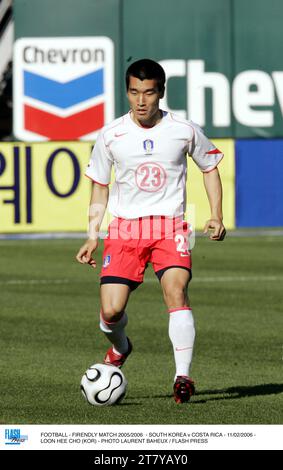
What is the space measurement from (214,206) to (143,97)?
916 millimetres

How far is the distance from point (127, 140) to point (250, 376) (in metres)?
2.33

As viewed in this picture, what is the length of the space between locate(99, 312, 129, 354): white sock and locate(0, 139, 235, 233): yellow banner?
14.7 meters

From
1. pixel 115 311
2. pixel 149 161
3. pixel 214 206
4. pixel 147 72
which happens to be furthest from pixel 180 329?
pixel 147 72

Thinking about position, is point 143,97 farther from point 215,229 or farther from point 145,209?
point 215,229

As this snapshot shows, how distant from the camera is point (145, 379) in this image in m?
10.8

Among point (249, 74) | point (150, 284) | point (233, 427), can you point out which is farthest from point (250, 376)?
point (249, 74)

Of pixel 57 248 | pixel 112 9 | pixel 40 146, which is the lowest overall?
pixel 57 248

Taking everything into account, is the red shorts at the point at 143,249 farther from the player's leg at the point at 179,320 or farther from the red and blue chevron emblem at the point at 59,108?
the red and blue chevron emblem at the point at 59,108

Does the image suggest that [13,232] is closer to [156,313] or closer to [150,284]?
[150,284]

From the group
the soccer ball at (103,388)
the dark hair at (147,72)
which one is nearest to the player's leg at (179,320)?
the soccer ball at (103,388)

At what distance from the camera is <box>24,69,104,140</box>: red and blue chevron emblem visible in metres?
25.1

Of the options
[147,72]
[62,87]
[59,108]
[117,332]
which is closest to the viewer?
[147,72]

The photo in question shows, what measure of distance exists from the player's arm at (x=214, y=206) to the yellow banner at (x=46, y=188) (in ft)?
48.8

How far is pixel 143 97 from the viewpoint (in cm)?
942
